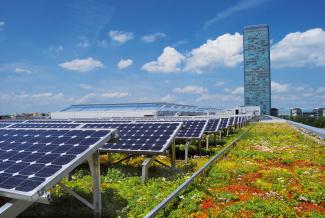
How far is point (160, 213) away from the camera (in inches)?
316

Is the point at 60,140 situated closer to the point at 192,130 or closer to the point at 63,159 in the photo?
the point at 63,159

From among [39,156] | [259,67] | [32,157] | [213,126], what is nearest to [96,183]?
[39,156]

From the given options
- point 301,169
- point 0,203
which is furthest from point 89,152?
point 301,169

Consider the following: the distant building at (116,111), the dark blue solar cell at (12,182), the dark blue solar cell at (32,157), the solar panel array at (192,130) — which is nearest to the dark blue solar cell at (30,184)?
the dark blue solar cell at (12,182)

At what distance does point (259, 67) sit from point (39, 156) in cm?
20275

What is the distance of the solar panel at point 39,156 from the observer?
5.94 metres

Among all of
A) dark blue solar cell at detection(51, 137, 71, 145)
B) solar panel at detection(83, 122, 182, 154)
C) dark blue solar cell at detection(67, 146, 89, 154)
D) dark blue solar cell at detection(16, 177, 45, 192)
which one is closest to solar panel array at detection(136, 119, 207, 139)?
solar panel at detection(83, 122, 182, 154)

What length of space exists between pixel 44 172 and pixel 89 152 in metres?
1.18

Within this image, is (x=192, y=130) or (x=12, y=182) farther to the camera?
(x=192, y=130)

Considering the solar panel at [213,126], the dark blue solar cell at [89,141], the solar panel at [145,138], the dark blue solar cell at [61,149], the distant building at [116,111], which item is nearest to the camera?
the dark blue solar cell at [61,149]

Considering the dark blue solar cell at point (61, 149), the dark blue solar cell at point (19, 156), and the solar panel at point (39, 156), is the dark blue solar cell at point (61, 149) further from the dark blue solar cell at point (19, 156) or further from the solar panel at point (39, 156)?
the dark blue solar cell at point (19, 156)

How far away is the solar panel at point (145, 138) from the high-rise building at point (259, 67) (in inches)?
7487

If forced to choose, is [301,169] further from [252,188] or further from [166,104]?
[166,104]

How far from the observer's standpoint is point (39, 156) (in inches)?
286
